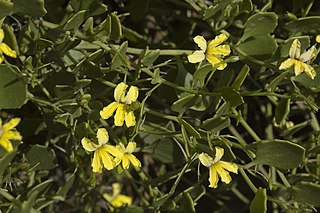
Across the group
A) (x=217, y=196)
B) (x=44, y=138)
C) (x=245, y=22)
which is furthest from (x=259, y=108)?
(x=44, y=138)

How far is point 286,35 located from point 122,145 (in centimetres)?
41

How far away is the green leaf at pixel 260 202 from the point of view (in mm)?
961

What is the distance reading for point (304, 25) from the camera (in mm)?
1076

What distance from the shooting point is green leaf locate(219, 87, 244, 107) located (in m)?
0.96

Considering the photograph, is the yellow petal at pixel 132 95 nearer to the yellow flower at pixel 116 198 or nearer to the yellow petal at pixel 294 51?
the yellow petal at pixel 294 51

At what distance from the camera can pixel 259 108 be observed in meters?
1.37

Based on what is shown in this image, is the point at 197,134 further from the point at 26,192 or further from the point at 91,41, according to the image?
the point at 26,192

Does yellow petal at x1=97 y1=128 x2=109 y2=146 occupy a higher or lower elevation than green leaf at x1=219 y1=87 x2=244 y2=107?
lower

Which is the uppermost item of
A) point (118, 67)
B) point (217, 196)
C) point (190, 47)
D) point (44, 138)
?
point (118, 67)

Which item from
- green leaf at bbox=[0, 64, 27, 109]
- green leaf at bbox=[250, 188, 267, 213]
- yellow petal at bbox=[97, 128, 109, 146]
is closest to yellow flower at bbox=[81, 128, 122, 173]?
yellow petal at bbox=[97, 128, 109, 146]

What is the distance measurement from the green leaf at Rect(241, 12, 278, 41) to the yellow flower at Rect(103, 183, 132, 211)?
0.48 metres

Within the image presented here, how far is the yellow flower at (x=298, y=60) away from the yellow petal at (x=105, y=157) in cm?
28

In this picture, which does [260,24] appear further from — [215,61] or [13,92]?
[13,92]

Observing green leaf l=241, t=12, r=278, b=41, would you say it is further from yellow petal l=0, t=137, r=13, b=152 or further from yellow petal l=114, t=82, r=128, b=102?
yellow petal l=0, t=137, r=13, b=152
